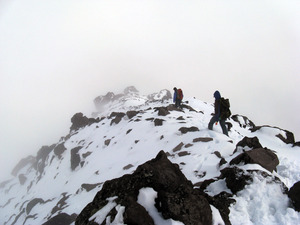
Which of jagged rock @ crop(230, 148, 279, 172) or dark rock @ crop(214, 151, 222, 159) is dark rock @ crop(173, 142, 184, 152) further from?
jagged rock @ crop(230, 148, 279, 172)

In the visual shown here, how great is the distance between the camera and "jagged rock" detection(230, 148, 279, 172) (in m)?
8.16

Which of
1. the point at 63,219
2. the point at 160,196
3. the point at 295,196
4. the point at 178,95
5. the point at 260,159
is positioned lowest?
the point at 63,219

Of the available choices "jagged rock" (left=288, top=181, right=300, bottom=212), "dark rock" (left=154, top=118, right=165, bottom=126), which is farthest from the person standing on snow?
"jagged rock" (left=288, top=181, right=300, bottom=212)

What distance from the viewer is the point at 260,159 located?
835cm

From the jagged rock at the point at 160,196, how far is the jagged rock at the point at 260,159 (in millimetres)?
3304

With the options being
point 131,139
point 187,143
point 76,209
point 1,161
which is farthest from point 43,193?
point 1,161

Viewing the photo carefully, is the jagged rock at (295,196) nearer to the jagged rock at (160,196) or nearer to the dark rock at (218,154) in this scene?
the jagged rock at (160,196)

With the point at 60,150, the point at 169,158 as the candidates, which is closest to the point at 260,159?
the point at 169,158

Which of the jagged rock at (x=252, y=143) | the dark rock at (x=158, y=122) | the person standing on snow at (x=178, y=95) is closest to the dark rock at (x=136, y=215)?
the jagged rock at (x=252, y=143)

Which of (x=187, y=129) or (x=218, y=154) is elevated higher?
(x=218, y=154)

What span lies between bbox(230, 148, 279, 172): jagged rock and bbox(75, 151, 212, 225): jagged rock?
3304 mm

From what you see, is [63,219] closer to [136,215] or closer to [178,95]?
[136,215]

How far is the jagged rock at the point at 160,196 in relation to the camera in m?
5.07

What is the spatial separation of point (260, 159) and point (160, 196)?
5288 mm
